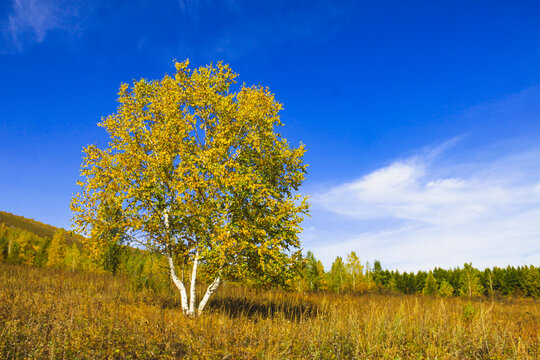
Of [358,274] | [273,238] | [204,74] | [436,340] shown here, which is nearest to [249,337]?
[273,238]

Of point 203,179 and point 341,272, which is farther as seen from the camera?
point 341,272

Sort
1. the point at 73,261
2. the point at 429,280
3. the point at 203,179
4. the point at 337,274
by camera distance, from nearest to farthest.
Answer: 1. the point at 203,179
2. the point at 73,261
3. the point at 337,274
4. the point at 429,280

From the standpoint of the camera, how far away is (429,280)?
230 ft

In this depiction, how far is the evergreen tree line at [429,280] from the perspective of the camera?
181ft

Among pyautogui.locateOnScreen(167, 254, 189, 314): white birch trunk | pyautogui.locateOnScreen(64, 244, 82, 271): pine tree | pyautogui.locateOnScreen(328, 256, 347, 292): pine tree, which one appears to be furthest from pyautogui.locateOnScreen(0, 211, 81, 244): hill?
pyautogui.locateOnScreen(167, 254, 189, 314): white birch trunk

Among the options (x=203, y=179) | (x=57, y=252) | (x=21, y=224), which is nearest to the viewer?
(x=203, y=179)

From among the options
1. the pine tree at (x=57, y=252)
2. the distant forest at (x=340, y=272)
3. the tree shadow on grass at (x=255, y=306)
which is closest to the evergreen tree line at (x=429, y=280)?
the distant forest at (x=340, y=272)

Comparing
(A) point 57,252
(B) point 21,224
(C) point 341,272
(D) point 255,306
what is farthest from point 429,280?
(B) point 21,224

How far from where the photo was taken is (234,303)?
1409 centimetres

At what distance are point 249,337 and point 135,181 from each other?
7.04m

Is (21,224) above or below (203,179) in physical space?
above

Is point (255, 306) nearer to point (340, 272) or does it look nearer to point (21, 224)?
point (340, 272)

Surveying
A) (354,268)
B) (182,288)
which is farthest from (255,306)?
(354,268)

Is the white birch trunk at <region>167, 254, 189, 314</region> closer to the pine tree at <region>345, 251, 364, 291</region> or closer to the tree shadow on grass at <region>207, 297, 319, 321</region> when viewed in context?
the tree shadow on grass at <region>207, 297, 319, 321</region>
